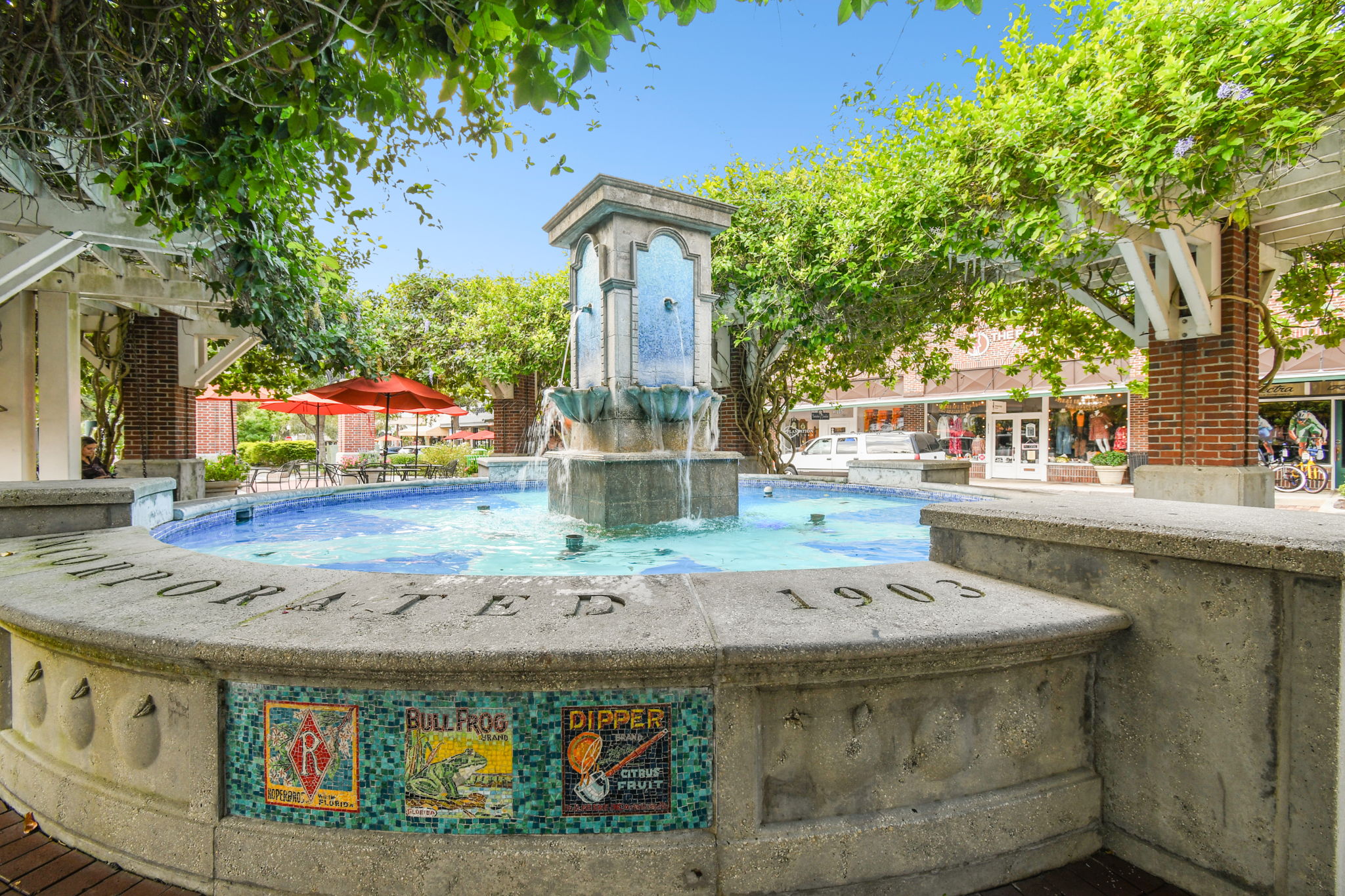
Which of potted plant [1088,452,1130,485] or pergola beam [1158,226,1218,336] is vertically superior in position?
pergola beam [1158,226,1218,336]

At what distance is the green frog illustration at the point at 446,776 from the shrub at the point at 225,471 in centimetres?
1234

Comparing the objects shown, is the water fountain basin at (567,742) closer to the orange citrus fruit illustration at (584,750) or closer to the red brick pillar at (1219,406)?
the orange citrus fruit illustration at (584,750)

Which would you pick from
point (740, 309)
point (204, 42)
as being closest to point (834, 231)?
point (740, 309)

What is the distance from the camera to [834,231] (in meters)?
9.15

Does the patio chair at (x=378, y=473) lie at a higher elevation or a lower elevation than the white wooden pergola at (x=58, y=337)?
lower

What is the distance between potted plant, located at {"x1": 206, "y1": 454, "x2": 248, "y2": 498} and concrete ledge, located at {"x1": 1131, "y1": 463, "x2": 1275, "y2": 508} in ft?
45.9

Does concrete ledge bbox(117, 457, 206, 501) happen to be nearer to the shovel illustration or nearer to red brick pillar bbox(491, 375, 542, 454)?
red brick pillar bbox(491, 375, 542, 454)

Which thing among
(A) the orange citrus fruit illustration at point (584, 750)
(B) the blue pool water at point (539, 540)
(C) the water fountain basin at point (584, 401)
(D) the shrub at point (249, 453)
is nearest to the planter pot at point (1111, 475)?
(B) the blue pool water at point (539, 540)

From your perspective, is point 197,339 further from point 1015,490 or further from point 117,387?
point 1015,490

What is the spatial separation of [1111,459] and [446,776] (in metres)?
20.4

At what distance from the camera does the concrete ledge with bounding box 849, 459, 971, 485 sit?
341 inches

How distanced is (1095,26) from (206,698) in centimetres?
806

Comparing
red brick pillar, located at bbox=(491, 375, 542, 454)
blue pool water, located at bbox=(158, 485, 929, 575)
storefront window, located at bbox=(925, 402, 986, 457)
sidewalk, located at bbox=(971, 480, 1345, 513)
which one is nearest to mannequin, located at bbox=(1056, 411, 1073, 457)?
sidewalk, located at bbox=(971, 480, 1345, 513)

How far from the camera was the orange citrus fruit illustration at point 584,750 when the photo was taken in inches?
68.2
